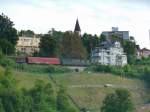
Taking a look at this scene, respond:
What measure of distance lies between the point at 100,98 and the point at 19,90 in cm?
1748

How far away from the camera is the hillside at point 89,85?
7925cm

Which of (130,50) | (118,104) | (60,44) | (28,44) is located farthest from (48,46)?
(118,104)

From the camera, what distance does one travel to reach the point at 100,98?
8119 centimetres

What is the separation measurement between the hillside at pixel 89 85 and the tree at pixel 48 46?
897cm

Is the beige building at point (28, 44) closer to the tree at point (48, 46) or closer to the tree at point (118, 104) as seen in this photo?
the tree at point (48, 46)

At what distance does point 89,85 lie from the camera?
86.1 m

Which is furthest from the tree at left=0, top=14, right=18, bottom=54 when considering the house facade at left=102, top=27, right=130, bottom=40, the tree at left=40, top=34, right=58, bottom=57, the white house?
the house facade at left=102, top=27, right=130, bottom=40

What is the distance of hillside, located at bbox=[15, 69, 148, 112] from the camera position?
260 feet

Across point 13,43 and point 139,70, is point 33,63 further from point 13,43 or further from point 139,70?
point 139,70

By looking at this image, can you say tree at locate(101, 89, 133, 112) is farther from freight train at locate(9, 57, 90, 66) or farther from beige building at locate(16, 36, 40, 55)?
beige building at locate(16, 36, 40, 55)

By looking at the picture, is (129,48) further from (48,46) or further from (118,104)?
(118,104)

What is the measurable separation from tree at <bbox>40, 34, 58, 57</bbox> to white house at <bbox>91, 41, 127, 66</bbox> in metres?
7.88

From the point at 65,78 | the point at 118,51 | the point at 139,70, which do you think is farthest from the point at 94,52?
the point at 65,78

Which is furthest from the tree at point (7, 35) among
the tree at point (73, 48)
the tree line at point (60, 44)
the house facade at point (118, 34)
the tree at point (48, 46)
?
the house facade at point (118, 34)
